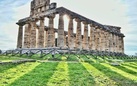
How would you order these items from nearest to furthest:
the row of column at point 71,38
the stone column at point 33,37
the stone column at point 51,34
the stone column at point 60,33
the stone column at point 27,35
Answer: the stone column at point 60,33
the stone column at point 51,34
the row of column at point 71,38
the stone column at point 33,37
the stone column at point 27,35

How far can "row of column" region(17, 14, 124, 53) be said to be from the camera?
52.6 m

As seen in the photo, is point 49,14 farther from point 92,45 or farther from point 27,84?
point 27,84

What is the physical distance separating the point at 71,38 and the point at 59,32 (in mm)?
5107

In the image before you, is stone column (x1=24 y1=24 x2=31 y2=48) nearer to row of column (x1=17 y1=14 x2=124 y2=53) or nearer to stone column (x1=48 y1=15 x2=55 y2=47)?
row of column (x1=17 y1=14 x2=124 y2=53)

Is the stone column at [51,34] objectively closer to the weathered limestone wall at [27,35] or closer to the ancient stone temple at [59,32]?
the ancient stone temple at [59,32]

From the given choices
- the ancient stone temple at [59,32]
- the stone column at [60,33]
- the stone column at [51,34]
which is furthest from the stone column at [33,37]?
the stone column at [60,33]

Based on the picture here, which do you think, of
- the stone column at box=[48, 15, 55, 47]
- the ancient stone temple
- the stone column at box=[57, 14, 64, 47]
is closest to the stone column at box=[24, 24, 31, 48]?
the ancient stone temple

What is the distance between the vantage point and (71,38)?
54625mm

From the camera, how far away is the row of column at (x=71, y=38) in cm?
5256

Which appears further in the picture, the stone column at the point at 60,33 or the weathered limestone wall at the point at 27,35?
the weathered limestone wall at the point at 27,35

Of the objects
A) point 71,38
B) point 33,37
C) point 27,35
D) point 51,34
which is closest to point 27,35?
point 27,35

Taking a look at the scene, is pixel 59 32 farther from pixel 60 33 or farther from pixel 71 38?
pixel 71 38

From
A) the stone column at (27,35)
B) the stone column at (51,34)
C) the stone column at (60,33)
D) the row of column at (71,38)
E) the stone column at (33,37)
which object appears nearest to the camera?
the stone column at (60,33)

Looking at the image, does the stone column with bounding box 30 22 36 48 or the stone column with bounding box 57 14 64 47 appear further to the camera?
the stone column with bounding box 30 22 36 48
